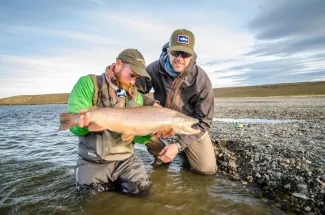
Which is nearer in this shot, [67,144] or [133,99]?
[133,99]

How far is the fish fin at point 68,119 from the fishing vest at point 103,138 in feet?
2.15

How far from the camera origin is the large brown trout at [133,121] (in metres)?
3.59

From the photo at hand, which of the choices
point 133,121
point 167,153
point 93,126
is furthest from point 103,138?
point 167,153

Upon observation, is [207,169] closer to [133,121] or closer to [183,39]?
[133,121]

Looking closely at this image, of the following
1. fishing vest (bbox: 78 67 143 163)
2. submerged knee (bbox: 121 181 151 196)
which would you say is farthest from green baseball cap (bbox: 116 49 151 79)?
submerged knee (bbox: 121 181 151 196)

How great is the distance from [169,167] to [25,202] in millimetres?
3121

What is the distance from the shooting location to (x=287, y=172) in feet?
14.6

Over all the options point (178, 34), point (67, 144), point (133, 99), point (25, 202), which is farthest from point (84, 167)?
point (67, 144)

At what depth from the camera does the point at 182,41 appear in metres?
4.77

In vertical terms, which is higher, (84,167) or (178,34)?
(178,34)

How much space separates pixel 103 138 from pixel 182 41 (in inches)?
96.1

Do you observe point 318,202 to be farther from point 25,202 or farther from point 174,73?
point 25,202

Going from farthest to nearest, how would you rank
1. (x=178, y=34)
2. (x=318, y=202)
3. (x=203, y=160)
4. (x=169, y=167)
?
1. (x=169, y=167)
2. (x=203, y=160)
3. (x=178, y=34)
4. (x=318, y=202)

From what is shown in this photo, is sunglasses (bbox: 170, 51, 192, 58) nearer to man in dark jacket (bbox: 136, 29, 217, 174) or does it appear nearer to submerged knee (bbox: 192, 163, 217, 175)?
man in dark jacket (bbox: 136, 29, 217, 174)
